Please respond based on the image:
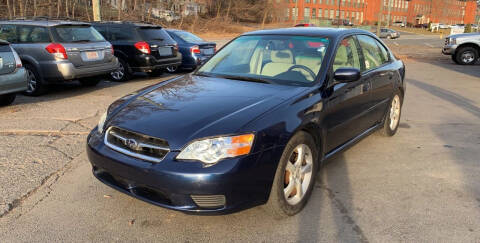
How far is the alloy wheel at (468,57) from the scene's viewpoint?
15.8m

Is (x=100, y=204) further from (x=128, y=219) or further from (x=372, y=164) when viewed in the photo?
(x=372, y=164)

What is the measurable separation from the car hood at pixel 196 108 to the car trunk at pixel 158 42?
675cm

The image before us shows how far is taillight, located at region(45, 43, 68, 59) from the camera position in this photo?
25.6 feet

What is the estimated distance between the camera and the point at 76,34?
27.4ft

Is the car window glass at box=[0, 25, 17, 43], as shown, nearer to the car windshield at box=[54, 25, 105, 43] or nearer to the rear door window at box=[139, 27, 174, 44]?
the car windshield at box=[54, 25, 105, 43]

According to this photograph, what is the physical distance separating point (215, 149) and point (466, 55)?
16.5 metres

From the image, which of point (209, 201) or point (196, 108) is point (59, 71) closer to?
point (196, 108)

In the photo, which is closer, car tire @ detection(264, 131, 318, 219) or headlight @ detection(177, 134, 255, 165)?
headlight @ detection(177, 134, 255, 165)

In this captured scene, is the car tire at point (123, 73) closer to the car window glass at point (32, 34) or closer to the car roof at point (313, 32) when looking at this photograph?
the car window glass at point (32, 34)

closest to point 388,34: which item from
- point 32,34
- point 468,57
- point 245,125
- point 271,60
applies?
point 468,57

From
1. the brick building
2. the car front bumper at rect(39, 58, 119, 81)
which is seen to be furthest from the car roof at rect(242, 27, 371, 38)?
the brick building

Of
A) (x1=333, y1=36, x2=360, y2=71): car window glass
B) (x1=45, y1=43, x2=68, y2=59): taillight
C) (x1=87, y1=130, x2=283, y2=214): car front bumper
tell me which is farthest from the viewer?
(x1=45, y1=43, x2=68, y2=59): taillight

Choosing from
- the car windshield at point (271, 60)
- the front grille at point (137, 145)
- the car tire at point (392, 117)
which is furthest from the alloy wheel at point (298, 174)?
the car tire at point (392, 117)

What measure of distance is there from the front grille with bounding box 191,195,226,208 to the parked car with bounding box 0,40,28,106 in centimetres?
539
